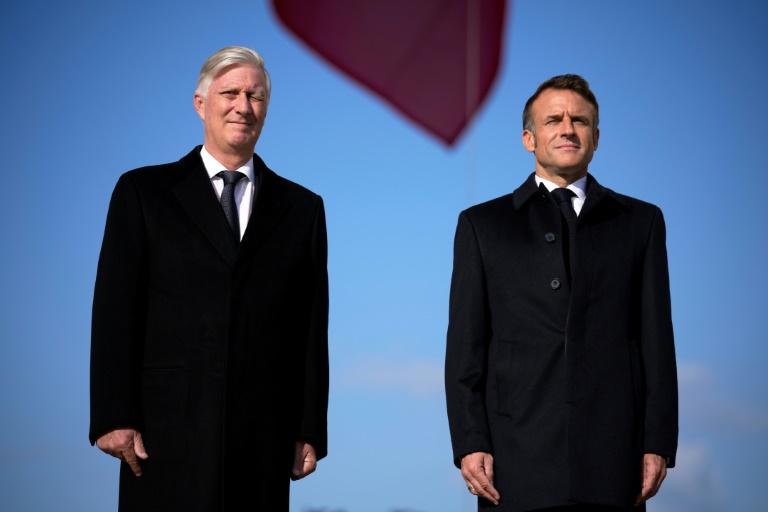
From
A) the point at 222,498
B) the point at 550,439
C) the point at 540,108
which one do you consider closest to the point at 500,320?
the point at 550,439

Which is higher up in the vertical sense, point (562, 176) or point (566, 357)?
point (562, 176)

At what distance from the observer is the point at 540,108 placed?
3.45 m

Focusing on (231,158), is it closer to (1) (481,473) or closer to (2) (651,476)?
(1) (481,473)

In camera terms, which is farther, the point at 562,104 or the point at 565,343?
the point at 562,104

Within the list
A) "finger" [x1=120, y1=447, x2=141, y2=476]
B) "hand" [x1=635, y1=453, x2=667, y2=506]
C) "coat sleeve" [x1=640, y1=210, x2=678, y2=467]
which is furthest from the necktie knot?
"hand" [x1=635, y1=453, x2=667, y2=506]

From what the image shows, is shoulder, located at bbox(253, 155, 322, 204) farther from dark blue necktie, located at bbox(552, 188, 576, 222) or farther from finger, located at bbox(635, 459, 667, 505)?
finger, located at bbox(635, 459, 667, 505)

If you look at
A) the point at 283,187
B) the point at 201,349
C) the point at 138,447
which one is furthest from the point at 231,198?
the point at 138,447

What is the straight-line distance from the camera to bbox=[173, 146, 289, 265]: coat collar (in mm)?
3225

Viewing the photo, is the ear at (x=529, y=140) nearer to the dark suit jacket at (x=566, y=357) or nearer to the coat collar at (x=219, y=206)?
the dark suit jacket at (x=566, y=357)

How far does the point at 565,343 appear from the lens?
323 cm

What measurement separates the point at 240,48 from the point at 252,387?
0.99m

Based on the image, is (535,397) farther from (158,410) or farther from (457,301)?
(158,410)

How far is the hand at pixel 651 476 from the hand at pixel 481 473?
1.29ft

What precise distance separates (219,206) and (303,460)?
752 mm
